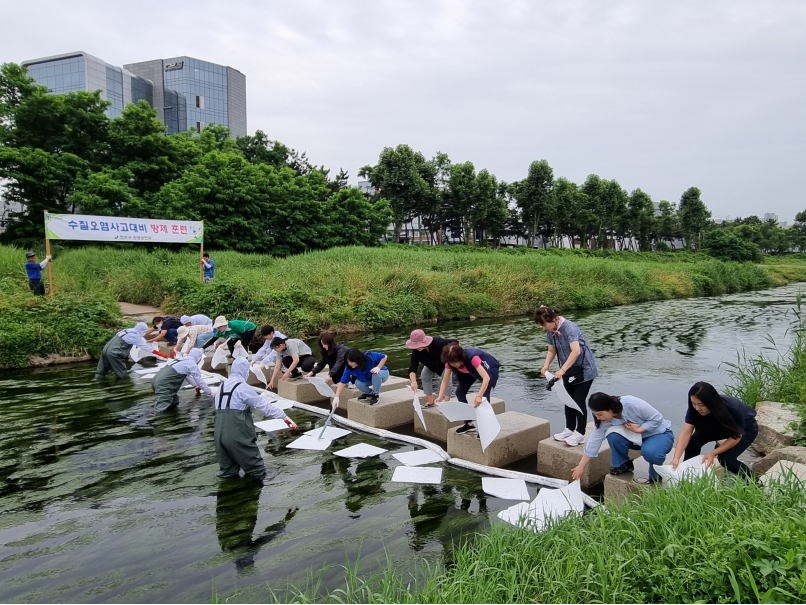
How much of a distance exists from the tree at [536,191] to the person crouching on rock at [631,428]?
41722mm

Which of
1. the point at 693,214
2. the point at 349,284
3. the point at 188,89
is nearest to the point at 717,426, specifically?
the point at 349,284

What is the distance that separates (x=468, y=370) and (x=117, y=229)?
12.2 metres

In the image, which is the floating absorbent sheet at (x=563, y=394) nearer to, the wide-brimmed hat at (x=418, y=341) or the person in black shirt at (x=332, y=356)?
the wide-brimmed hat at (x=418, y=341)

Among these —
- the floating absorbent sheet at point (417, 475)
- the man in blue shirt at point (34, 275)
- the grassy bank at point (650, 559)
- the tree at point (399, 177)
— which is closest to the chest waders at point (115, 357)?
the man in blue shirt at point (34, 275)

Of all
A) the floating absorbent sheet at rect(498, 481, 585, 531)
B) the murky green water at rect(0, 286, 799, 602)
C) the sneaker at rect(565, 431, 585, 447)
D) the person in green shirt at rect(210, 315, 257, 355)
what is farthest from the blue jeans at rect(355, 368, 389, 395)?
the floating absorbent sheet at rect(498, 481, 585, 531)

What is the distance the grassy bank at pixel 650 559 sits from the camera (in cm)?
270

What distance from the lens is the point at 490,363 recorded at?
19.2ft

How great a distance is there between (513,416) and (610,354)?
7524 mm

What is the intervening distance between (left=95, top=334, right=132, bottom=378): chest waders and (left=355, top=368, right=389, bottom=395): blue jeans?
502 cm

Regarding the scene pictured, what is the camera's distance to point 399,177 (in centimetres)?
3834

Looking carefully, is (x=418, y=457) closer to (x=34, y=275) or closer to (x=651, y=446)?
(x=651, y=446)

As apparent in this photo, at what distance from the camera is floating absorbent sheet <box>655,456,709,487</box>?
402 cm

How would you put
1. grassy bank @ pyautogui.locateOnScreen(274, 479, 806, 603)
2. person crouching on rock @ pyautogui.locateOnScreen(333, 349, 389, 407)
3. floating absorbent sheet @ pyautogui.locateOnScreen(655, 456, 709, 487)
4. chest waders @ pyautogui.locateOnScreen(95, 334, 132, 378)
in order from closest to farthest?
1. grassy bank @ pyautogui.locateOnScreen(274, 479, 806, 603)
2. floating absorbent sheet @ pyautogui.locateOnScreen(655, 456, 709, 487)
3. person crouching on rock @ pyautogui.locateOnScreen(333, 349, 389, 407)
4. chest waders @ pyautogui.locateOnScreen(95, 334, 132, 378)

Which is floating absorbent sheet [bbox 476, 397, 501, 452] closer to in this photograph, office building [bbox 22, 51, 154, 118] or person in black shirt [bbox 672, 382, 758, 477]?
person in black shirt [bbox 672, 382, 758, 477]
